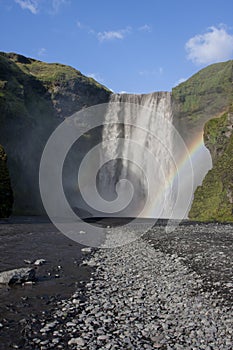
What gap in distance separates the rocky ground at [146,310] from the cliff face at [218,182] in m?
30.6

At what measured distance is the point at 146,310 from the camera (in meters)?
8.97

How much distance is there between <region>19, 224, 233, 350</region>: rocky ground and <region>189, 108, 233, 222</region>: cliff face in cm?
3055

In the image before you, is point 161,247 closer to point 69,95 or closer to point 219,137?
point 219,137

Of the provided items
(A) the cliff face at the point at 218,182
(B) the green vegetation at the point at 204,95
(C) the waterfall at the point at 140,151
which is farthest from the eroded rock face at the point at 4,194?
(B) the green vegetation at the point at 204,95

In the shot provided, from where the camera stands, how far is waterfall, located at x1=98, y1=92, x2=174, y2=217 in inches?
2771

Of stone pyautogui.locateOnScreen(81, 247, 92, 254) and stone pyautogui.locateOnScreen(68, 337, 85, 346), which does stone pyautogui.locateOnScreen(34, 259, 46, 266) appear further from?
stone pyautogui.locateOnScreen(68, 337, 85, 346)

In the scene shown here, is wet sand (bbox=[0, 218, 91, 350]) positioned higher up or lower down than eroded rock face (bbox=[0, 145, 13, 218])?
lower down

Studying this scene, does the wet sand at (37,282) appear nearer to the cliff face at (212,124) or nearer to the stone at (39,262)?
the stone at (39,262)

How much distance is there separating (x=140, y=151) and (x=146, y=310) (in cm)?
6582

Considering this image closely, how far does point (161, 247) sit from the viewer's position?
20.3 meters

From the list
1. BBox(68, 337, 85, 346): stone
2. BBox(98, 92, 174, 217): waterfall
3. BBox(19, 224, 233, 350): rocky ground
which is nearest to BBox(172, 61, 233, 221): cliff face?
BBox(98, 92, 174, 217): waterfall

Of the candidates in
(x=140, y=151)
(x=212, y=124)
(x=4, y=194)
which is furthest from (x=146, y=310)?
(x=140, y=151)

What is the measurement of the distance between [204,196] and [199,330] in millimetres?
43640

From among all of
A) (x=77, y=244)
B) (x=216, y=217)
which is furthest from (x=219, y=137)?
(x=77, y=244)
